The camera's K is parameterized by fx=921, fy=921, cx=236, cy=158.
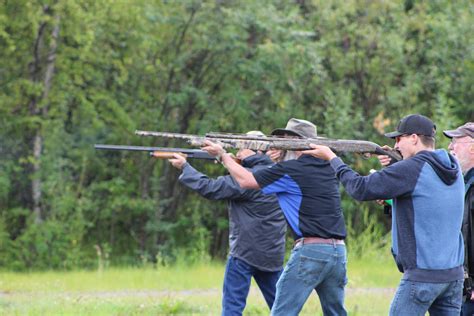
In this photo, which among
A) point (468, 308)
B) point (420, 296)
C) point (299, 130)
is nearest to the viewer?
point (420, 296)

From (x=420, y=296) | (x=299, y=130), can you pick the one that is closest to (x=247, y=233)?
(x=299, y=130)

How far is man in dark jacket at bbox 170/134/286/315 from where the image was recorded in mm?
9070

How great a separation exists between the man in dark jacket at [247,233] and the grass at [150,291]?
1.64 m

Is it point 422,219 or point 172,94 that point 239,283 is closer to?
point 422,219

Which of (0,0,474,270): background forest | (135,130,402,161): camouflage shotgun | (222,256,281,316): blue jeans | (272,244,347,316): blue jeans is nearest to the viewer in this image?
(135,130,402,161): camouflage shotgun

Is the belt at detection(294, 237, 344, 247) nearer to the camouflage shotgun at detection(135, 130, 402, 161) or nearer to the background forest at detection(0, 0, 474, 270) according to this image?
the camouflage shotgun at detection(135, 130, 402, 161)

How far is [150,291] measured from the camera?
13.6 meters

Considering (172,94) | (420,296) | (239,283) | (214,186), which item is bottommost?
(239,283)

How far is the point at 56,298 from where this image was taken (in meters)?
11.8

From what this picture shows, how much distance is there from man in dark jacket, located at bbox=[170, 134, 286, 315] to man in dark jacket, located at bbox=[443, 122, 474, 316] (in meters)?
2.10

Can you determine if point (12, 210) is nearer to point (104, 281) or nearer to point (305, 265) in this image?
point (104, 281)

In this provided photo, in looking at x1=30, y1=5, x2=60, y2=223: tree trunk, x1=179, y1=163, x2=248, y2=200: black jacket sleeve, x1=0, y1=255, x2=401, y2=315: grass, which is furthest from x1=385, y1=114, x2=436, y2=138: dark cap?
x1=30, y1=5, x2=60, y2=223: tree trunk

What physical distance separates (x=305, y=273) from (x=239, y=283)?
62.2 inches

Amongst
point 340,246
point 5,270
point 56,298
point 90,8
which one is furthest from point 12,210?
point 340,246
